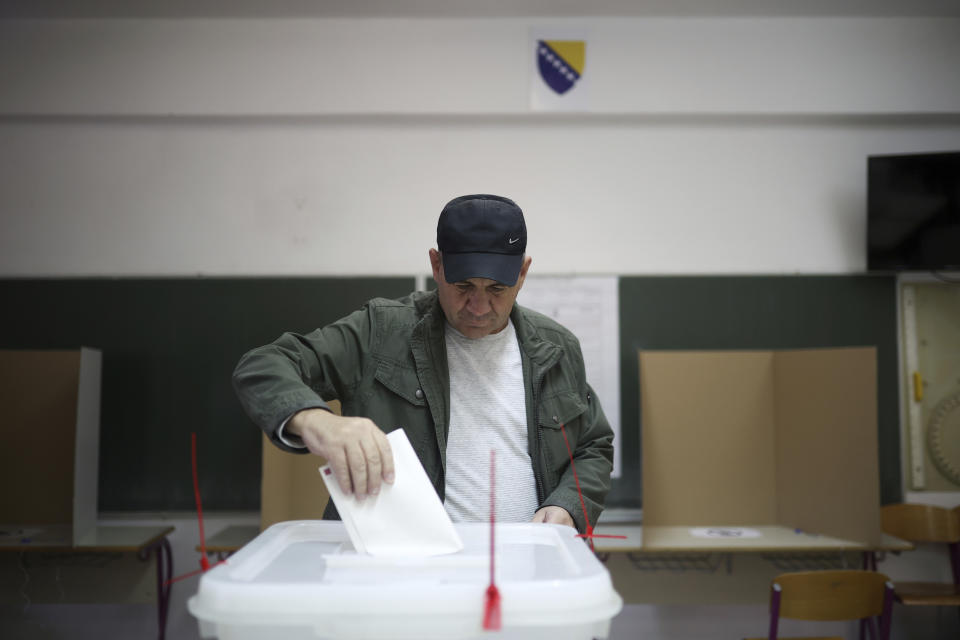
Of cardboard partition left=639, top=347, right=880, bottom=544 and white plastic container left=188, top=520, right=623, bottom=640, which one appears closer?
white plastic container left=188, top=520, right=623, bottom=640

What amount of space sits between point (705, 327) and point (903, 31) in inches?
64.4

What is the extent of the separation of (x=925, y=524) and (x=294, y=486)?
2.66 meters

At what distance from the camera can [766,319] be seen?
3.06 m

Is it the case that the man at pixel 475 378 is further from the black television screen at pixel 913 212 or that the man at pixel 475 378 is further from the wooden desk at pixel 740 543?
the black television screen at pixel 913 212

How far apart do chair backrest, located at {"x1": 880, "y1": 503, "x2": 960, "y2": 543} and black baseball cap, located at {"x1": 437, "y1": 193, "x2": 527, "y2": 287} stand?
2618 millimetres

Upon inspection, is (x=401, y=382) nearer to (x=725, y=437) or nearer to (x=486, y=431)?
(x=486, y=431)

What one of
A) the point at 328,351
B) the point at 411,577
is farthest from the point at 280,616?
the point at 328,351

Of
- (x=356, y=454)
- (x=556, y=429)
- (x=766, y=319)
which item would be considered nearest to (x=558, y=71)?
(x=766, y=319)

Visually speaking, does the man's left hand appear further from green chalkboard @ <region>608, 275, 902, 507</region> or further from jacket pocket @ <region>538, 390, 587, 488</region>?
green chalkboard @ <region>608, 275, 902, 507</region>

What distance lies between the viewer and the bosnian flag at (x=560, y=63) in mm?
3010

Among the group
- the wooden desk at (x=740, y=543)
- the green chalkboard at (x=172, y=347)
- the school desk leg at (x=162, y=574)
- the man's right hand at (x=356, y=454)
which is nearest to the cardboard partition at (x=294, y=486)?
→ the green chalkboard at (x=172, y=347)

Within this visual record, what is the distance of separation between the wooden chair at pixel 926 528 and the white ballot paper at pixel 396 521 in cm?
276

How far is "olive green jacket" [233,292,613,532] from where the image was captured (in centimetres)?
120

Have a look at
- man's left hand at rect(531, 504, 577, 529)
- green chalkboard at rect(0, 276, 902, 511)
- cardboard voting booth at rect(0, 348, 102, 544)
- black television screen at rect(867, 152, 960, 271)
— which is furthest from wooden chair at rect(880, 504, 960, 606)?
cardboard voting booth at rect(0, 348, 102, 544)
